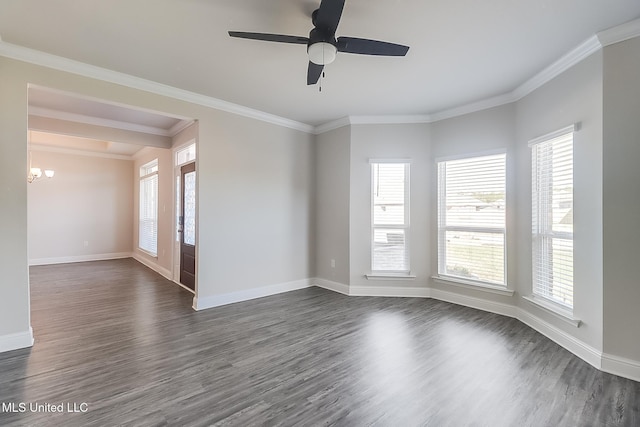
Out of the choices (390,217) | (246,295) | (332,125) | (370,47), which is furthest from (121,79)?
(390,217)

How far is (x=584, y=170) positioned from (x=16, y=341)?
561 cm

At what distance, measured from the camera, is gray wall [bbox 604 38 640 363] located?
7.84 ft

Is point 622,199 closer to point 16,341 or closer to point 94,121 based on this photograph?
point 16,341

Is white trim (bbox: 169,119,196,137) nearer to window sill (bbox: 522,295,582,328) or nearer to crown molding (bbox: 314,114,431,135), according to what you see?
crown molding (bbox: 314,114,431,135)

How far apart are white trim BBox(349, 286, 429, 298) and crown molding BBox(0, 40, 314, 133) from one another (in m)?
3.07

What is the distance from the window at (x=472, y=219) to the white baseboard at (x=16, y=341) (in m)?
4.94

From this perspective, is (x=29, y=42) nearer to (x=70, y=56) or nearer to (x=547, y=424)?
(x=70, y=56)

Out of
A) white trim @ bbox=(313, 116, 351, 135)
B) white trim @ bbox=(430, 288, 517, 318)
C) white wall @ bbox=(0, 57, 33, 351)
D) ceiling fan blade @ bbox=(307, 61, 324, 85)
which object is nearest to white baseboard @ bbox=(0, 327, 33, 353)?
white wall @ bbox=(0, 57, 33, 351)

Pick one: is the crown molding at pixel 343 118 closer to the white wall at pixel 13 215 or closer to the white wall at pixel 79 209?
the white wall at pixel 13 215

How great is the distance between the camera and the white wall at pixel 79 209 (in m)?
7.00

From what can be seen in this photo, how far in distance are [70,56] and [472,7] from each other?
12.0 feet

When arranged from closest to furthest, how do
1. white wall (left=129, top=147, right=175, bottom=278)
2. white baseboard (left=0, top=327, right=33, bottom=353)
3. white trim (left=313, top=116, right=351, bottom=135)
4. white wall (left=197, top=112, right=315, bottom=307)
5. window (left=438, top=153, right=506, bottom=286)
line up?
1. white baseboard (left=0, top=327, right=33, bottom=353)
2. window (left=438, top=153, right=506, bottom=286)
3. white wall (left=197, top=112, right=315, bottom=307)
4. white trim (left=313, top=116, right=351, bottom=135)
5. white wall (left=129, top=147, right=175, bottom=278)

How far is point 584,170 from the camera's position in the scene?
2.73 meters

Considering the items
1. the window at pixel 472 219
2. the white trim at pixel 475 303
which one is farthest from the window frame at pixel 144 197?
the window at pixel 472 219
